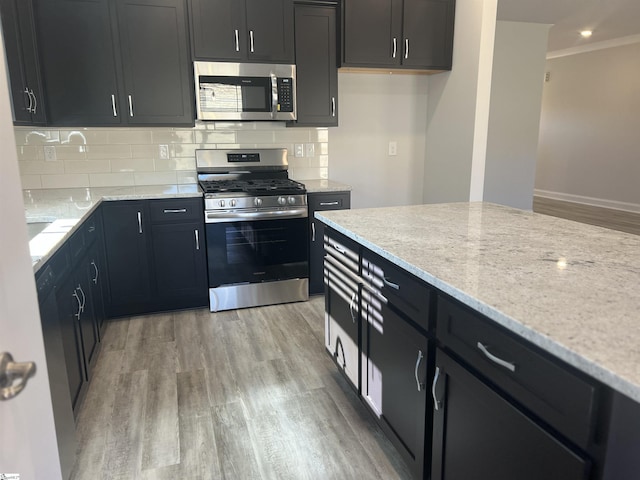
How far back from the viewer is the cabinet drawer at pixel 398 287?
1.49m

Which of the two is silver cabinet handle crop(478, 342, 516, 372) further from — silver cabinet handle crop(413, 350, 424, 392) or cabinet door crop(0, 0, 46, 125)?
cabinet door crop(0, 0, 46, 125)

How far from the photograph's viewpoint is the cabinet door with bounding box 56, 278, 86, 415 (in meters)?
1.94

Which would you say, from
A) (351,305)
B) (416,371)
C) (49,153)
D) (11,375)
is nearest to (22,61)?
→ (49,153)

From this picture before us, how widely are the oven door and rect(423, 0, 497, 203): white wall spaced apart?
4.70 feet

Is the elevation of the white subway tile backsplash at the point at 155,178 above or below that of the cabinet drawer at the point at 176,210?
above

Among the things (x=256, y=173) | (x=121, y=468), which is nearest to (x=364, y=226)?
(x=121, y=468)

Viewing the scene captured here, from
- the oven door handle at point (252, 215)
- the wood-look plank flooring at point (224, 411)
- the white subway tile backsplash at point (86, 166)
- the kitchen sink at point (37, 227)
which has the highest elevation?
the white subway tile backsplash at point (86, 166)

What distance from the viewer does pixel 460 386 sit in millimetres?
1323

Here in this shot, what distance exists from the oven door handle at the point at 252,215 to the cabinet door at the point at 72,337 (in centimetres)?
121

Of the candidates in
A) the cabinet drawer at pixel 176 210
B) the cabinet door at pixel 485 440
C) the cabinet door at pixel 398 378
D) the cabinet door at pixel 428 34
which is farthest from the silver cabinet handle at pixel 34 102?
the cabinet door at pixel 485 440

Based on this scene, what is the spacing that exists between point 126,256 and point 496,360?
279 cm

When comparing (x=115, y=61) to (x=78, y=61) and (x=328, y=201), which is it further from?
Result: (x=328, y=201)

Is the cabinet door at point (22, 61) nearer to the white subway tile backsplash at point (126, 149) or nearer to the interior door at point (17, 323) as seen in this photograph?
the white subway tile backsplash at point (126, 149)

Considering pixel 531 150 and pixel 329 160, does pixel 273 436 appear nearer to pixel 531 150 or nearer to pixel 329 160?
pixel 329 160
